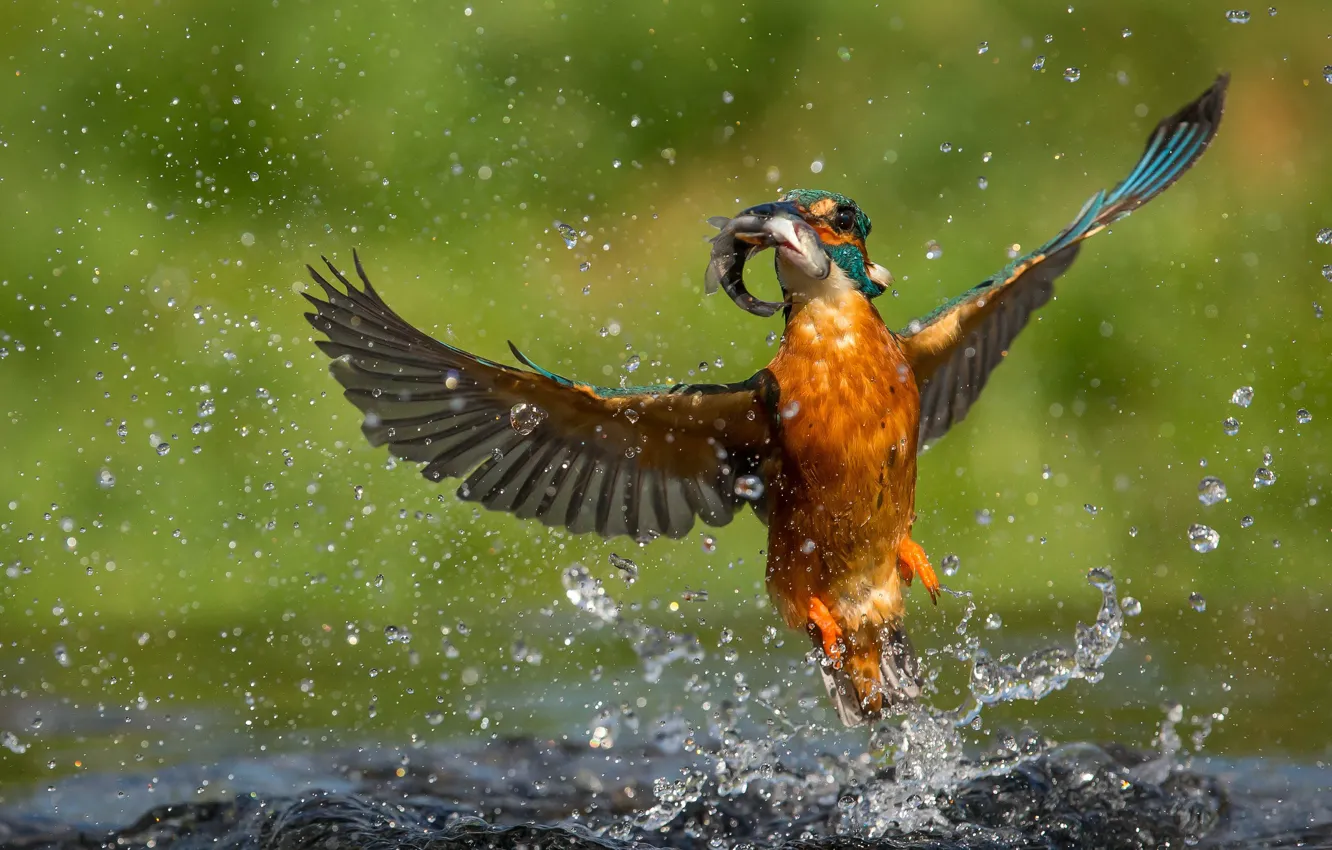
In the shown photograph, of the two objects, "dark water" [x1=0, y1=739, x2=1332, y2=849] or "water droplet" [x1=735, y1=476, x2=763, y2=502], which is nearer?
"dark water" [x1=0, y1=739, x2=1332, y2=849]

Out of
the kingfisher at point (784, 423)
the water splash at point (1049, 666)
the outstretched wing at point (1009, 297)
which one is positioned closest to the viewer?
the kingfisher at point (784, 423)

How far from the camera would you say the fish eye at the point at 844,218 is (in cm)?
391

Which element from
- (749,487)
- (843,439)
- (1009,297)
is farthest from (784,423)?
(1009,297)

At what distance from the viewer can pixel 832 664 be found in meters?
4.26

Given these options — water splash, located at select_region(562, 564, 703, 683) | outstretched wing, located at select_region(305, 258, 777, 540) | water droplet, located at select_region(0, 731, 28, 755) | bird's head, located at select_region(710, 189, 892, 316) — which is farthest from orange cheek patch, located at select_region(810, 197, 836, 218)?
water droplet, located at select_region(0, 731, 28, 755)

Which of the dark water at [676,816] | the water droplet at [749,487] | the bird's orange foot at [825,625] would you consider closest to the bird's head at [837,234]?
the water droplet at [749,487]

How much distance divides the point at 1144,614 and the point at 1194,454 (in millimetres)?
1216

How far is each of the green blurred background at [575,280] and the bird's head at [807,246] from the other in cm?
250

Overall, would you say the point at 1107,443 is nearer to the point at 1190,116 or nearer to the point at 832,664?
the point at 1190,116

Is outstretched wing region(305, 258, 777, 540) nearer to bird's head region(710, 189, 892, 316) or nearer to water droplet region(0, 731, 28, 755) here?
bird's head region(710, 189, 892, 316)

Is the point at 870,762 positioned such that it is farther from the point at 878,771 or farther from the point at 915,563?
the point at 915,563

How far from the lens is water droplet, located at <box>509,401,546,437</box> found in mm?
4000

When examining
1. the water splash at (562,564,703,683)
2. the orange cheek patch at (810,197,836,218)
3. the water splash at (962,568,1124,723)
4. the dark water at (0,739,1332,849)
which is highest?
the orange cheek patch at (810,197,836,218)

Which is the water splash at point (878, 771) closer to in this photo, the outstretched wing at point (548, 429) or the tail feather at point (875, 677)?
the tail feather at point (875, 677)
